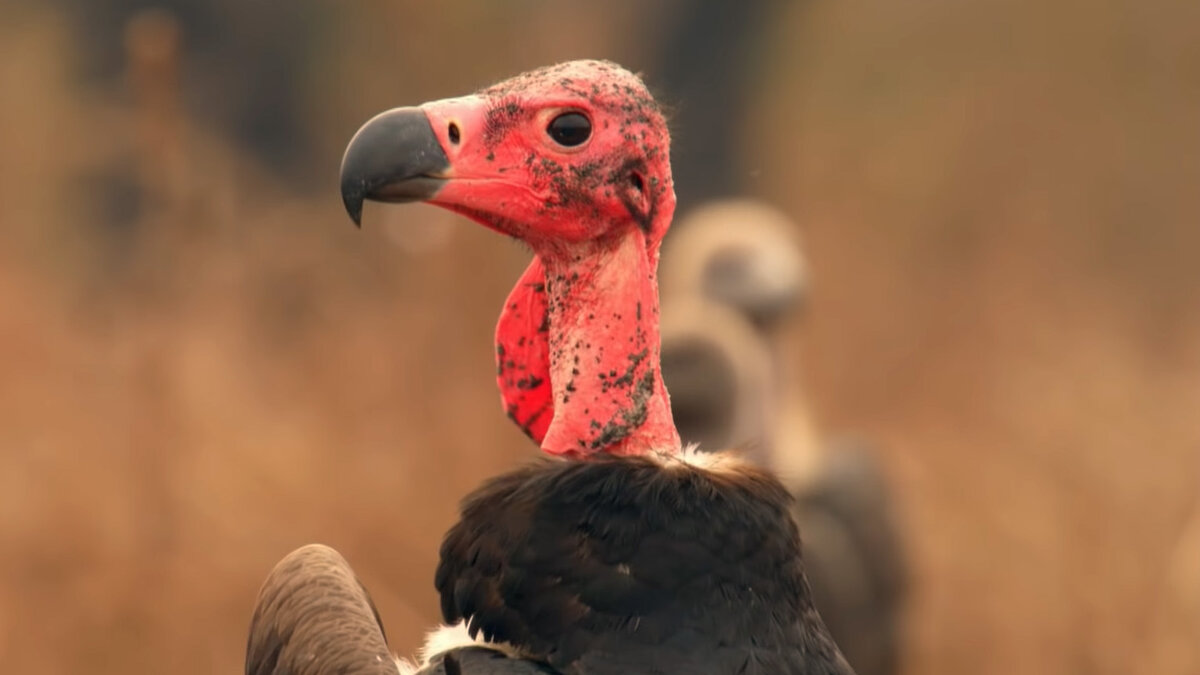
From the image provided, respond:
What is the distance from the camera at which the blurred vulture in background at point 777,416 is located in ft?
22.3

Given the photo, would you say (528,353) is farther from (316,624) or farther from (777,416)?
(777,416)

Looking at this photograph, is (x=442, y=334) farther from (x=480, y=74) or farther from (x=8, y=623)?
(x=8, y=623)

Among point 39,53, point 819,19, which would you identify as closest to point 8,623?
point 39,53

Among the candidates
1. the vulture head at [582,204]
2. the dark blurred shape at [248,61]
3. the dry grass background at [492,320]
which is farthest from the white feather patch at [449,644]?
the dark blurred shape at [248,61]

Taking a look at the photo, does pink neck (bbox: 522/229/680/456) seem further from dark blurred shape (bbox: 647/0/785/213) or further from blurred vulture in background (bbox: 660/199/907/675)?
dark blurred shape (bbox: 647/0/785/213)

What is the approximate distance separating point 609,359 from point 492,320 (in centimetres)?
653

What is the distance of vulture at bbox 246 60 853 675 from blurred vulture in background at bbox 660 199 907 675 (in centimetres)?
323

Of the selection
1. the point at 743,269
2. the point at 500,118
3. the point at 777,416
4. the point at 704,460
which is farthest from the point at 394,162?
the point at 743,269

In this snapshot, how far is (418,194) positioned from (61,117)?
22.2 ft

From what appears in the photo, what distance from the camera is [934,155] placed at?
10062 millimetres

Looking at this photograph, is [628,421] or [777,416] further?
[777,416]

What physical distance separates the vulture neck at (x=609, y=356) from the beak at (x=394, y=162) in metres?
0.27

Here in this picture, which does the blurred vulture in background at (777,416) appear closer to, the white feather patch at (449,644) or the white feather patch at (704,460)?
the white feather patch at (704,460)

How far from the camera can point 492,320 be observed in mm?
9508
